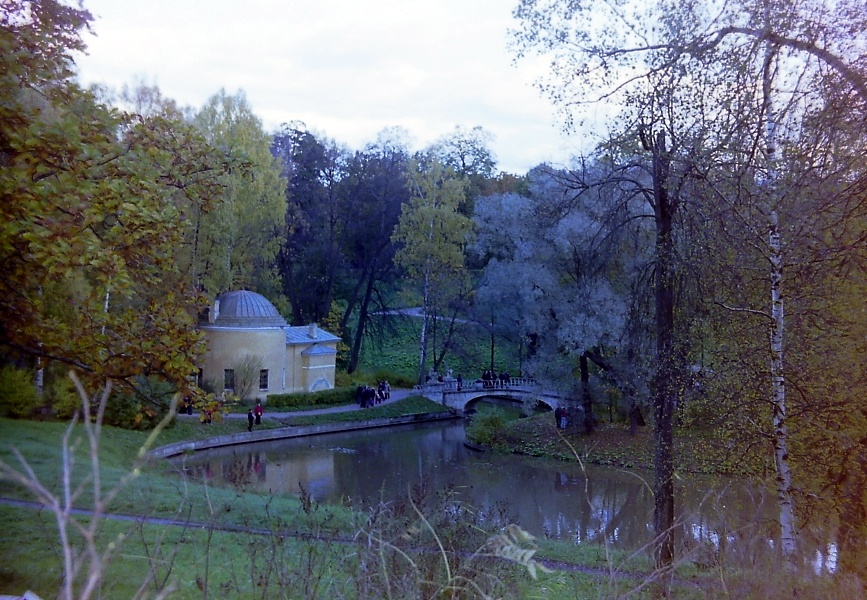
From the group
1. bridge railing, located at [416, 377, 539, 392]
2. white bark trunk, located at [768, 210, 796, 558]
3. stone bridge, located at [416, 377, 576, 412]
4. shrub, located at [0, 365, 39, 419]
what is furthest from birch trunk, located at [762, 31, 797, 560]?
bridge railing, located at [416, 377, 539, 392]

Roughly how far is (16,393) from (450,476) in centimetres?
1138

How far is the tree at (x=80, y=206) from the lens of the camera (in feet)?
17.3

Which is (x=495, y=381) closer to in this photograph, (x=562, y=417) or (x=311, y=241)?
(x=562, y=417)

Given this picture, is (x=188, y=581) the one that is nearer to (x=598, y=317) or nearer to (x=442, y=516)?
(x=442, y=516)

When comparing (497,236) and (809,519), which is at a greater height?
(497,236)

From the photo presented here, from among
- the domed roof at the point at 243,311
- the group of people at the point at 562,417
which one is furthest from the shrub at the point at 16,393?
the group of people at the point at 562,417

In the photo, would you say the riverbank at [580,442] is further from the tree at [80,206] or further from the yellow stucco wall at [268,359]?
the tree at [80,206]

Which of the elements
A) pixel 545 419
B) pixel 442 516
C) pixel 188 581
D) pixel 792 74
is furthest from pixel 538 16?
pixel 545 419

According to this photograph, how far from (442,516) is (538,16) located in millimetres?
5887

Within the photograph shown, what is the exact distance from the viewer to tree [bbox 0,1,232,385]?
207 inches

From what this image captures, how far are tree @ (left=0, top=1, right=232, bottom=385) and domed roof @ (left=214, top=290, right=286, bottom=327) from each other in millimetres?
22238

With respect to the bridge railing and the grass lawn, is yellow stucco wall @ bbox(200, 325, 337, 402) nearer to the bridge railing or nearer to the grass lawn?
the bridge railing

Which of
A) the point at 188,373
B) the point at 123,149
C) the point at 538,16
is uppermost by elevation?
the point at 538,16

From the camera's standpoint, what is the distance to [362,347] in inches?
1604
